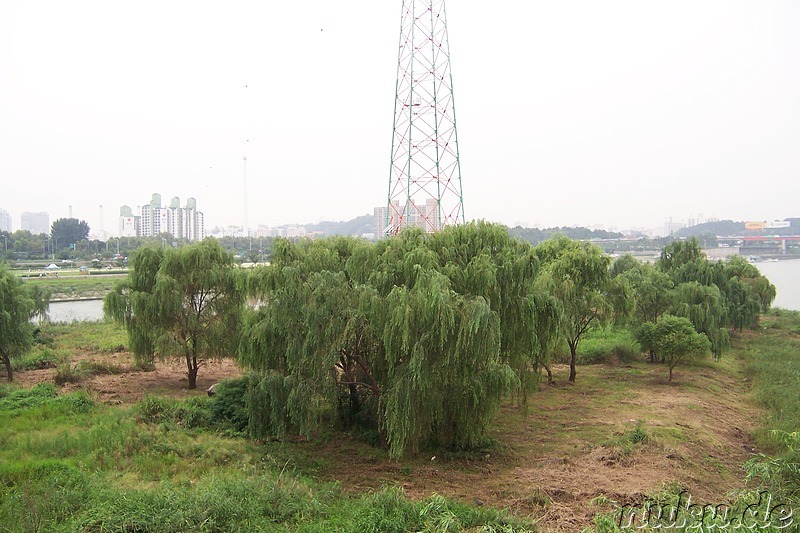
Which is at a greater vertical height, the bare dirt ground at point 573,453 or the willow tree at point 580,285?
the willow tree at point 580,285

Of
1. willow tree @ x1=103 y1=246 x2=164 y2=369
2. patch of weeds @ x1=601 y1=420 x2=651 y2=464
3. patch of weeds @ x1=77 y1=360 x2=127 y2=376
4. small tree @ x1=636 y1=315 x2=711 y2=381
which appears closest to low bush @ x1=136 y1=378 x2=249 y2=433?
willow tree @ x1=103 y1=246 x2=164 y2=369

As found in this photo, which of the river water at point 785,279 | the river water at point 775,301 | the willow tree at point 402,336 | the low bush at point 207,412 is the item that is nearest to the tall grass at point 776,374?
the river water at point 785,279

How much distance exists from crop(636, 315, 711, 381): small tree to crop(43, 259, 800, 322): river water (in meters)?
19.8

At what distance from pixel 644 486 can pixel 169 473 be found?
812cm

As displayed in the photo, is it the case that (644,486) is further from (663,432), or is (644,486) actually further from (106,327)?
(106,327)

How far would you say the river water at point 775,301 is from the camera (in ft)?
129

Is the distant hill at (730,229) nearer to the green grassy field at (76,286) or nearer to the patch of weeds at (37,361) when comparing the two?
the patch of weeds at (37,361)

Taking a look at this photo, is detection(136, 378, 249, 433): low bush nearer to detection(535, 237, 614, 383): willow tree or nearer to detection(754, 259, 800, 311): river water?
detection(535, 237, 614, 383): willow tree

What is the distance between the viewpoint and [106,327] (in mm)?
30609

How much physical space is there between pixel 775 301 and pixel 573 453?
38.6 m

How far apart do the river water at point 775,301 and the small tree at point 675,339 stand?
19.8 meters

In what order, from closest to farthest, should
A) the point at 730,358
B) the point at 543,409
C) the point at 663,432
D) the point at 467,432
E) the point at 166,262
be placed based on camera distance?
the point at 467,432
the point at 663,432
the point at 543,409
the point at 166,262
the point at 730,358

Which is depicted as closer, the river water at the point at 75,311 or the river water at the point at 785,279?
the river water at the point at 75,311

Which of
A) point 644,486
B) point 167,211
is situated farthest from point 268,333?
point 167,211
